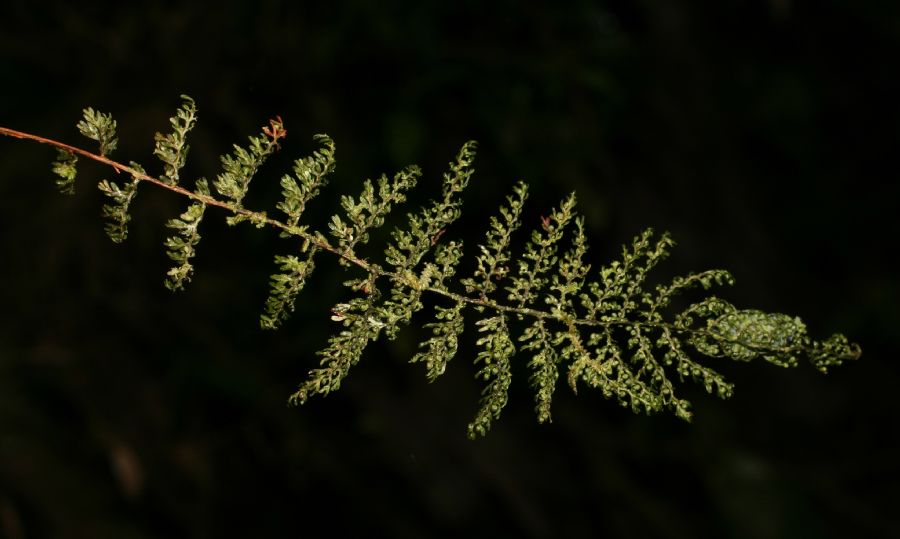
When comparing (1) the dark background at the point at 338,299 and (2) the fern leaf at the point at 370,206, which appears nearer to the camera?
(2) the fern leaf at the point at 370,206

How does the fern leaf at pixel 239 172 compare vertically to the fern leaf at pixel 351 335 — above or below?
above

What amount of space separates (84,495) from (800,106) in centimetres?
442

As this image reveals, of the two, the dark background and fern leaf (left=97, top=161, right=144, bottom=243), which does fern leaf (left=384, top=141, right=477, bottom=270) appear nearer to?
fern leaf (left=97, top=161, right=144, bottom=243)

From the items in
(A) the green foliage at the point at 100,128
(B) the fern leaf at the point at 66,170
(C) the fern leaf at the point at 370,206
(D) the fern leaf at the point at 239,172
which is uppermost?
(C) the fern leaf at the point at 370,206

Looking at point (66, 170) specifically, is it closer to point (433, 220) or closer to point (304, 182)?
point (304, 182)

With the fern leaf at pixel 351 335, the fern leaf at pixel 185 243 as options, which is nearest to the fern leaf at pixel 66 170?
the fern leaf at pixel 185 243

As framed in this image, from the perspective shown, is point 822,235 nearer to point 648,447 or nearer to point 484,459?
point 648,447

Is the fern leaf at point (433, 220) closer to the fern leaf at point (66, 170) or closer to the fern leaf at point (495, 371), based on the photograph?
the fern leaf at point (495, 371)

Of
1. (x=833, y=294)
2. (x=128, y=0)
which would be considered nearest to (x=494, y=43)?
(x=128, y=0)

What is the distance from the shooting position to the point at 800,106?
517 centimetres

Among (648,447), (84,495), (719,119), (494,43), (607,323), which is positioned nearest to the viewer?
(607,323)

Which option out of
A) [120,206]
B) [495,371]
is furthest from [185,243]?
[495,371]

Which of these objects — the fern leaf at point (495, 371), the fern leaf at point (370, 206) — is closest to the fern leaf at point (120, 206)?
the fern leaf at point (370, 206)

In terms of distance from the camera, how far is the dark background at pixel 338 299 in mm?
4117
